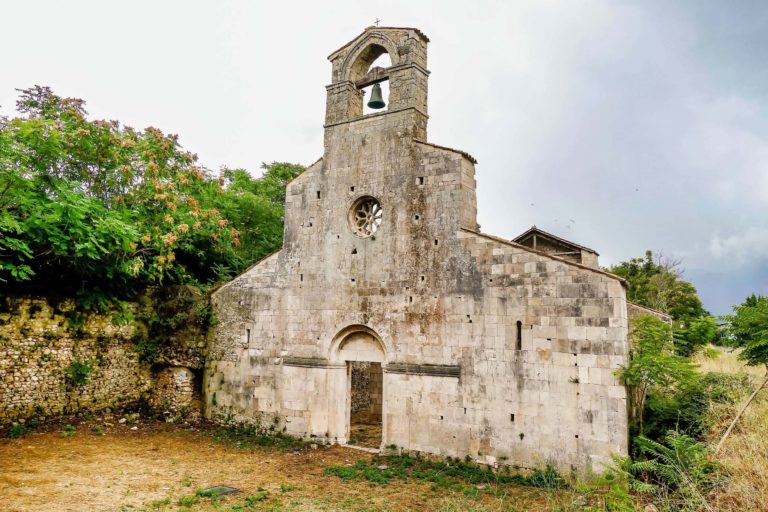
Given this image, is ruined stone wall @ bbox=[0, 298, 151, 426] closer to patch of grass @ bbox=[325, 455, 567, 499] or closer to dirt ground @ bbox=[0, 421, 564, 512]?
dirt ground @ bbox=[0, 421, 564, 512]

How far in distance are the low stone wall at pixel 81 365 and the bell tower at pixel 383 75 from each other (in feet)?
25.8

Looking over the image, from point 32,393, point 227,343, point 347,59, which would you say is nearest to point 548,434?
point 227,343

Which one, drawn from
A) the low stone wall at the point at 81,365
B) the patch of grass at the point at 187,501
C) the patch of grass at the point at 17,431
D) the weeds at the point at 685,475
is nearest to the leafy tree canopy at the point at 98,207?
the low stone wall at the point at 81,365

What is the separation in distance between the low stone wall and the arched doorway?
4570 millimetres

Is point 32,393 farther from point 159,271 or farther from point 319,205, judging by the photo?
point 319,205

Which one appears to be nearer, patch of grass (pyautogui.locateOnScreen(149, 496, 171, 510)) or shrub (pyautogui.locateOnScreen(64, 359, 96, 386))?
patch of grass (pyautogui.locateOnScreen(149, 496, 171, 510))

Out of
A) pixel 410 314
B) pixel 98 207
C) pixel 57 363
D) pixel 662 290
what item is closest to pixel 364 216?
pixel 410 314

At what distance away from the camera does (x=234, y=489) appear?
9367 mm

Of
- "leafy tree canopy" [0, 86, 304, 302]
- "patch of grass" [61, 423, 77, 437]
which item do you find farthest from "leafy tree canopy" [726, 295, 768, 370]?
"patch of grass" [61, 423, 77, 437]

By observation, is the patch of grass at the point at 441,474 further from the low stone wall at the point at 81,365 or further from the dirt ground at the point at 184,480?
the low stone wall at the point at 81,365

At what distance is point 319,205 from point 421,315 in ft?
13.9

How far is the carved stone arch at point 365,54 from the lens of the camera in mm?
13141

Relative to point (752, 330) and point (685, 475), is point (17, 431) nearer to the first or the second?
point (685, 475)

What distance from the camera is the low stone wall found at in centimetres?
1181
